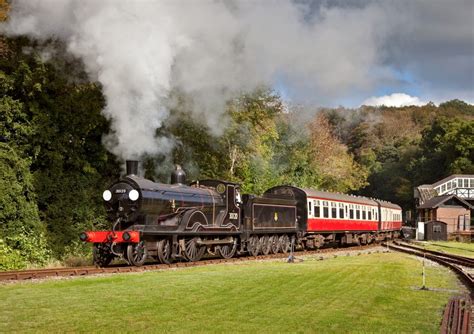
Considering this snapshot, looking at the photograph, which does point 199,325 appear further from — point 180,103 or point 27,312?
point 180,103

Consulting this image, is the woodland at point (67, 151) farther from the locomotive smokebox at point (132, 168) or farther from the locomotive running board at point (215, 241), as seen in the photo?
the locomotive running board at point (215, 241)

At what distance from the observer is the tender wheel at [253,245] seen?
74.6 feet

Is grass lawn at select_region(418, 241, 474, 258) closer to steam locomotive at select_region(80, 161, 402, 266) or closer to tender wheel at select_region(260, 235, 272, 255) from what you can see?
steam locomotive at select_region(80, 161, 402, 266)

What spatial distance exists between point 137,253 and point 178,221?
73.0 inches

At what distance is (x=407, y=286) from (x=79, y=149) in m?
15.6

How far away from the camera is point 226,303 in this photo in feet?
33.4

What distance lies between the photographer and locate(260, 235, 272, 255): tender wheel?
2411cm

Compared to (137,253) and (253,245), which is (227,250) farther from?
(137,253)

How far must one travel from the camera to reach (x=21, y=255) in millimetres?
20547

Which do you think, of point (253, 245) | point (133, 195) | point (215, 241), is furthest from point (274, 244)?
point (133, 195)

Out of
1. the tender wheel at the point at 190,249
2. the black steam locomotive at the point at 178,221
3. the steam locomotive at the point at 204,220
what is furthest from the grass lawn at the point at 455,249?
the tender wheel at the point at 190,249

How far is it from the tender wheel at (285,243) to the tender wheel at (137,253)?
9.89 meters

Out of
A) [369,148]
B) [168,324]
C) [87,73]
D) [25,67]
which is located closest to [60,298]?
[168,324]

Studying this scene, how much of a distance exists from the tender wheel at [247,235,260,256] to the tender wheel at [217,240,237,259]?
778 mm
